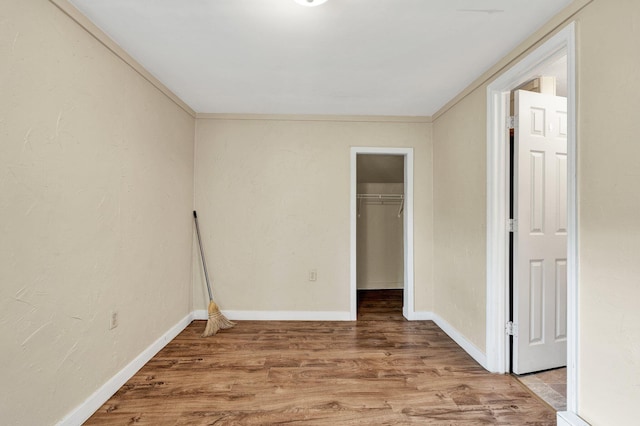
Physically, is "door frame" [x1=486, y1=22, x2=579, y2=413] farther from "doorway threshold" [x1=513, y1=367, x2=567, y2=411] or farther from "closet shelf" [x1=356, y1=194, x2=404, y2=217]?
"closet shelf" [x1=356, y1=194, x2=404, y2=217]

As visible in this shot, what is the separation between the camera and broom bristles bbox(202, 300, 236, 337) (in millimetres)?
2701

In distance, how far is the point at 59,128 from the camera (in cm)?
143

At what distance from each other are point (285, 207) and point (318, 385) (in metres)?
1.70

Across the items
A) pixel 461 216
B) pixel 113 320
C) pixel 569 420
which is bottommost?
pixel 569 420

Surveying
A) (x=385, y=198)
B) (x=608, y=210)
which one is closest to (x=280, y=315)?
(x=385, y=198)

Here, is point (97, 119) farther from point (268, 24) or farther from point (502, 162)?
point (502, 162)

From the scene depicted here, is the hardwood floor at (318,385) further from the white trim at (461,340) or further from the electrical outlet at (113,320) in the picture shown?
the electrical outlet at (113,320)

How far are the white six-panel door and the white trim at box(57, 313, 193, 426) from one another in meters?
2.65

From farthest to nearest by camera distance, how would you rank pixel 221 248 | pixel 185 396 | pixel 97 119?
pixel 221 248 → pixel 185 396 → pixel 97 119

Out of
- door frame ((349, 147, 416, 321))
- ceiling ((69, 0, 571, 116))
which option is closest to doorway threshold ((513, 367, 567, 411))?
door frame ((349, 147, 416, 321))

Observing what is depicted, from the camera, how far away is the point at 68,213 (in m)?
1.49

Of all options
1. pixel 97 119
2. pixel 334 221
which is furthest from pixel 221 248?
pixel 97 119

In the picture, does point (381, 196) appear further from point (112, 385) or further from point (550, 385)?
point (112, 385)

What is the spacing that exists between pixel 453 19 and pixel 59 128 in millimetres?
2066
